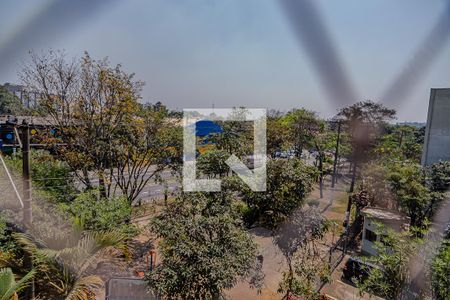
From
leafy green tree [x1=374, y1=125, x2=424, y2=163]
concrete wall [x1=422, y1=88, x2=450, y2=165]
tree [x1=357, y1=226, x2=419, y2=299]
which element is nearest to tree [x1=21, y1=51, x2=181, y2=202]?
tree [x1=357, y1=226, x2=419, y2=299]

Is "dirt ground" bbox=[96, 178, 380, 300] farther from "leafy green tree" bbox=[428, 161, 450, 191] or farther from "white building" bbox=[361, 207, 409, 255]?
"leafy green tree" bbox=[428, 161, 450, 191]

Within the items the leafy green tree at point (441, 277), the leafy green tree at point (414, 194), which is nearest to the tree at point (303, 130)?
the leafy green tree at point (414, 194)

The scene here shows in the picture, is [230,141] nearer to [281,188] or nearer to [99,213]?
[281,188]

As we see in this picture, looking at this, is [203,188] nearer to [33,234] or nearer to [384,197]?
[33,234]

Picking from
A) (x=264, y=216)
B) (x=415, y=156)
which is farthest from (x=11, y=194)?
(x=415, y=156)

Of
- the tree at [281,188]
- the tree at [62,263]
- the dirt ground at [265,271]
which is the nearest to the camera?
the tree at [62,263]

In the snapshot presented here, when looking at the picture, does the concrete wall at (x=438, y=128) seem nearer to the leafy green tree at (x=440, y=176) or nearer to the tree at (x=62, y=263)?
the leafy green tree at (x=440, y=176)
